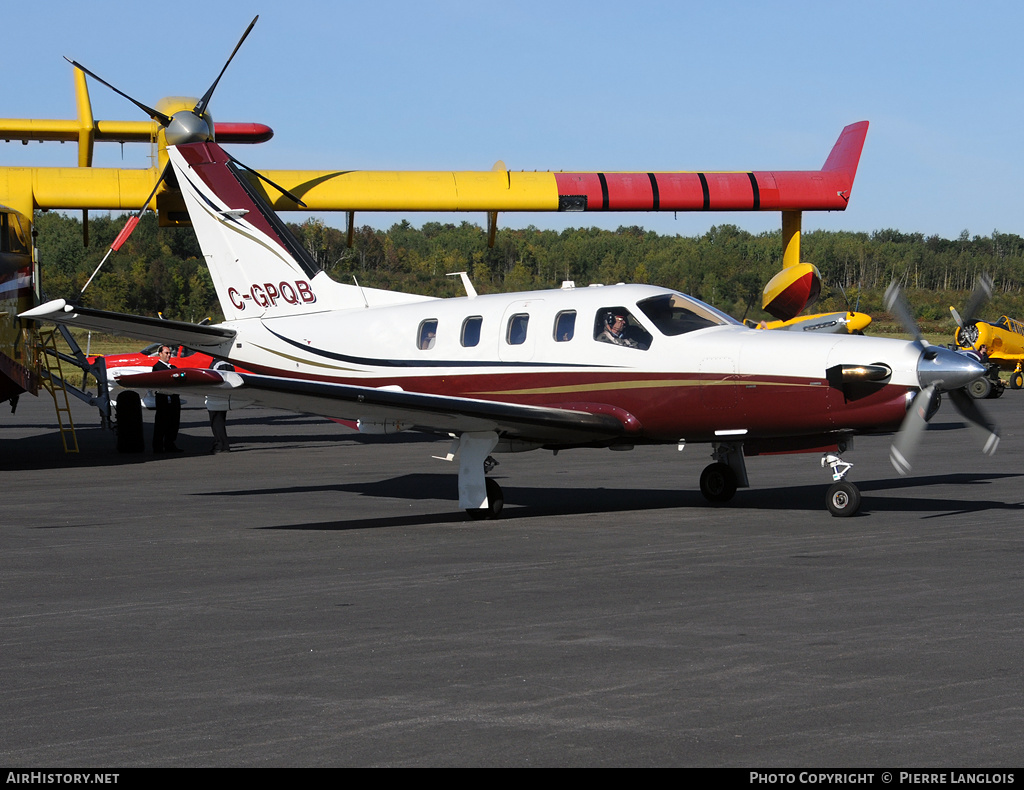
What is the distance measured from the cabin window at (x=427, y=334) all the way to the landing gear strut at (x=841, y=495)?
4.65 meters

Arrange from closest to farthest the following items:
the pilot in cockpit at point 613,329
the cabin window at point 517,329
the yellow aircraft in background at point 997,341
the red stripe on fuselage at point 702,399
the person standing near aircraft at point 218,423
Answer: the red stripe on fuselage at point 702,399, the pilot in cockpit at point 613,329, the cabin window at point 517,329, the person standing near aircraft at point 218,423, the yellow aircraft in background at point 997,341

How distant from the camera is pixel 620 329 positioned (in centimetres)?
1257

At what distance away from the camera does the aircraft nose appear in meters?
11.0

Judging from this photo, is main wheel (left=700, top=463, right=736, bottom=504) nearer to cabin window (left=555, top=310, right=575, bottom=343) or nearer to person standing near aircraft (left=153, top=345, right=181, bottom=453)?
cabin window (left=555, top=310, right=575, bottom=343)

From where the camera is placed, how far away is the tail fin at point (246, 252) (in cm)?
1559

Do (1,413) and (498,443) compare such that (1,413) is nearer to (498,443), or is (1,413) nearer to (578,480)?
(578,480)

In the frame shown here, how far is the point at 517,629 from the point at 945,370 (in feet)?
18.7

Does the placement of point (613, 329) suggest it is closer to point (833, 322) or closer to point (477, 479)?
point (477, 479)

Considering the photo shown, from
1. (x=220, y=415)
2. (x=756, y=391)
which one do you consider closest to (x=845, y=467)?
(x=756, y=391)

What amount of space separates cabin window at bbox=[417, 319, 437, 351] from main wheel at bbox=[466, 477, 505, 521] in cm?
205

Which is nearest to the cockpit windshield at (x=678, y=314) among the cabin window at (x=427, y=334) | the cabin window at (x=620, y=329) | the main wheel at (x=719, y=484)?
the cabin window at (x=620, y=329)

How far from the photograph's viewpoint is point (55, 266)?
310 ft

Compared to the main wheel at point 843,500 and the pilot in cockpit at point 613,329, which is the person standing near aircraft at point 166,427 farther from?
the main wheel at point 843,500

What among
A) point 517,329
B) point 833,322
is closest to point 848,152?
point 833,322
